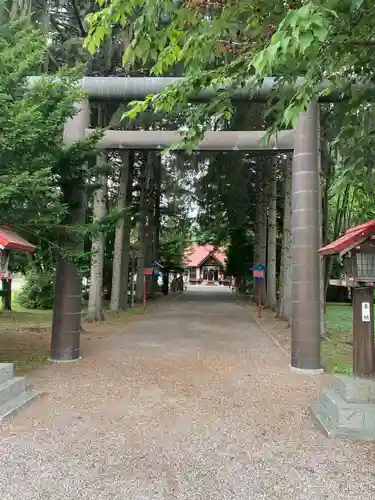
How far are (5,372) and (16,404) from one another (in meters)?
0.48

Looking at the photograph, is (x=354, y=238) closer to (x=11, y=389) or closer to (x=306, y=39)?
(x=306, y=39)

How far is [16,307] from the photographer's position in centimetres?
2245

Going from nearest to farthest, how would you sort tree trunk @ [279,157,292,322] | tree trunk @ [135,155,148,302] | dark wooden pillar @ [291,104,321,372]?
dark wooden pillar @ [291,104,321,372] < tree trunk @ [279,157,292,322] < tree trunk @ [135,155,148,302]

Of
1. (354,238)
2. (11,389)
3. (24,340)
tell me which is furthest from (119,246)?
(354,238)

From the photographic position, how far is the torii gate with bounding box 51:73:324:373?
8.51m

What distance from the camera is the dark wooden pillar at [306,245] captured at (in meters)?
8.46

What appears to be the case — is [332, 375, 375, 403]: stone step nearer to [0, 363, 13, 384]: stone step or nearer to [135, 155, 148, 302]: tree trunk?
[0, 363, 13, 384]: stone step

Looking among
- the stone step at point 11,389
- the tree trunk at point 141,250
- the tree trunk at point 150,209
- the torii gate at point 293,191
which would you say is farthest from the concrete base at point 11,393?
the tree trunk at point 141,250

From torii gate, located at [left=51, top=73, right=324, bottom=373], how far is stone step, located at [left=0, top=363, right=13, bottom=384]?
285 cm

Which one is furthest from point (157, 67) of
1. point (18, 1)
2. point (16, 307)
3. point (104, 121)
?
point (16, 307)

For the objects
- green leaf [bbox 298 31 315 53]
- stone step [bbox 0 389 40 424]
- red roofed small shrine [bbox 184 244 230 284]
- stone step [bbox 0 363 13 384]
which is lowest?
stone step [bbox 0 389 40 424]

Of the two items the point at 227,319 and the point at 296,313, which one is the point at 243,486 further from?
the point at 227,319

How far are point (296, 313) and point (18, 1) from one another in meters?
9.60

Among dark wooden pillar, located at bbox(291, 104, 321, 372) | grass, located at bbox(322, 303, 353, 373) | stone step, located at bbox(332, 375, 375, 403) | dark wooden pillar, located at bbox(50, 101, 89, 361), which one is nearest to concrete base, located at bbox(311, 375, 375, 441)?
stone step, located at bbox(332, 375, 375, 403)
